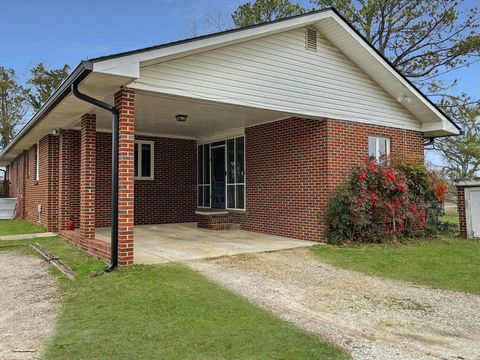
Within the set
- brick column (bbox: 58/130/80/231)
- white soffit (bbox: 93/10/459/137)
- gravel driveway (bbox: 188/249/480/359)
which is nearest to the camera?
gravel driveway (bbox: 188/249/480/359)

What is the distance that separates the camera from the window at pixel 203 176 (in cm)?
1412

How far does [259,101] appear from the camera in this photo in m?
8.50

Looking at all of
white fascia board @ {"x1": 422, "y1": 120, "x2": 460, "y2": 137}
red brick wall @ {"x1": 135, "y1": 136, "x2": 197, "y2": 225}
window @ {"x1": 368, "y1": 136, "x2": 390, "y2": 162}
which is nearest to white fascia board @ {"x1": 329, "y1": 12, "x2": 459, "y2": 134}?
A: white fascia board @ {"x1": 422, "y1": 120, "x2": 460, "y2": 137}

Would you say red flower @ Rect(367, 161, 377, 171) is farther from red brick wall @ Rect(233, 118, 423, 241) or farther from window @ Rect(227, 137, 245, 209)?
window @ Rect(227, 137, 245, 209)

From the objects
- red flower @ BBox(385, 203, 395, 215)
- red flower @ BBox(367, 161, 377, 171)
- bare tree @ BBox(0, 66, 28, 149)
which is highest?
bare tree @ BBox(0, 66, 28, 149)

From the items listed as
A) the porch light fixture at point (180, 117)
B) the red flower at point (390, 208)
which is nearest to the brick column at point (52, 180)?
the porch light fixture at point (180, 117)

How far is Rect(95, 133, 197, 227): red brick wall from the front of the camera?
12711mm

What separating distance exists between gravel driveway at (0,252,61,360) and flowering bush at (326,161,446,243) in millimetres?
6007

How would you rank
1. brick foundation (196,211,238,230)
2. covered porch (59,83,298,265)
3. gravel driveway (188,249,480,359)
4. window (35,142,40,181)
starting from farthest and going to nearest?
window (35,142,40,181), brick foundation (196,211,238,230), covered porch (59,83,298,265), gravel driveway (188,249,480,359)

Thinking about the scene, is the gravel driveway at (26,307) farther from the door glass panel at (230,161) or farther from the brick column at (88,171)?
the door glass panel at (230,161)

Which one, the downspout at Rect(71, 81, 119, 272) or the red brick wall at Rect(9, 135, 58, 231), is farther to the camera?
the red brick wall at Rect(9, 135, 58, 231)

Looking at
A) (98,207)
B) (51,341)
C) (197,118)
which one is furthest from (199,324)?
(98,207)

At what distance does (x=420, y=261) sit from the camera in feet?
25.1

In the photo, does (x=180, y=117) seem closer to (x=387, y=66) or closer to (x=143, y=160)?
(x=143, y=160)
